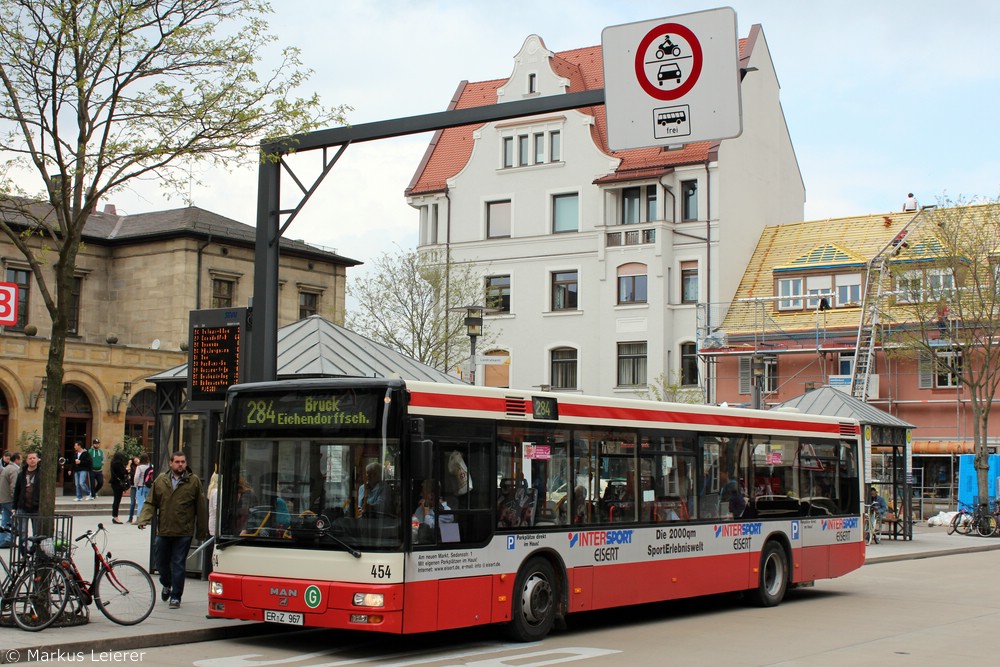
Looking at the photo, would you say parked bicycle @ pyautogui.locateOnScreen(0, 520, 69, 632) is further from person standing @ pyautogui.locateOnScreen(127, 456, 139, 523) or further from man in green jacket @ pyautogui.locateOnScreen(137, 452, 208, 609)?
person standing @ pyautogui.locateOnScreen(127, 456, 139, 523)

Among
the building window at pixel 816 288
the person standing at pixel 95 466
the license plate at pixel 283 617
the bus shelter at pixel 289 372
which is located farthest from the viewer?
the building window at pixel 816 288

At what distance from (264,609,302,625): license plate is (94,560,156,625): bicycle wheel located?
163 cm

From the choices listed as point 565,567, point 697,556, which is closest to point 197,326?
point 565,567

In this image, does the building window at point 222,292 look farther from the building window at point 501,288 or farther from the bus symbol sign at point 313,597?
the bus symbol sign at point 313,597

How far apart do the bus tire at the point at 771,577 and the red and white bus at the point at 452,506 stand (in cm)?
137

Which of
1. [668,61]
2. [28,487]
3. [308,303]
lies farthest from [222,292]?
[668,61]

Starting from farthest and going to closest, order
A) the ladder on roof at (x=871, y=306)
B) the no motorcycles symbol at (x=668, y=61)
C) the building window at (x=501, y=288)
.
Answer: the building window at (x=501, y=288)
the ladder on roof at (x=871, y=306)
the no motorcycles symbol at (x=668, y=61)

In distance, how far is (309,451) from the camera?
1242cm

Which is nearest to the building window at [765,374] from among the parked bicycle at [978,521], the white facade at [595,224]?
the white facade at [595,224]

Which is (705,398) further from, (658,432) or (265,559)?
(265,559)

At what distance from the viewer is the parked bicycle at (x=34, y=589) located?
12.3 m

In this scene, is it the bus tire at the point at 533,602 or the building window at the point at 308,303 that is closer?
the bus tire at the point at 533,602

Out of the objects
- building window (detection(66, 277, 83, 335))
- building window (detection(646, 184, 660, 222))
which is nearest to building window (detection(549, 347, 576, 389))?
building window (detection(646, 184, 660, 222))

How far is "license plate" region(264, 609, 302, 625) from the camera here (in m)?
12.1
